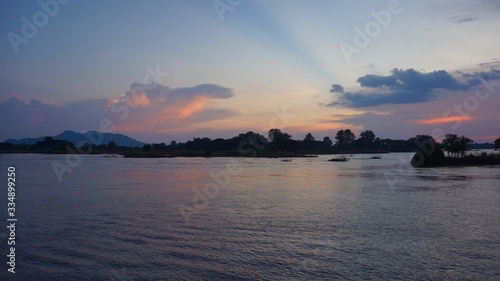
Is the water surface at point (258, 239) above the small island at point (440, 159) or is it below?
below

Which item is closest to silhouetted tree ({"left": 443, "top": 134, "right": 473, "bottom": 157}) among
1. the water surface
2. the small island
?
the small island

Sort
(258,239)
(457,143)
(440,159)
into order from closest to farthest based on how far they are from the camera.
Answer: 1. (258,239)
2. (440,159)
3. (457,143)

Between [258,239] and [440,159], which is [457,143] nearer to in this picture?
[440,159]

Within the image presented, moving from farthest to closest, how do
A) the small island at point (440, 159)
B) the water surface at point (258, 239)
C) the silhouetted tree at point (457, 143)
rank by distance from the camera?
the silhouetted tree at point (457, 143)
the small island at point (440, 159)
the water surface at point (258, 239)

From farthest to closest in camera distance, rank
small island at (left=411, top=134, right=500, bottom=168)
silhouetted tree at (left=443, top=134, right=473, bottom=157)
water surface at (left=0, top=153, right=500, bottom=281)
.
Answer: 1. silhouetted tree at (left=443, top=134, right=473, bottom=157)
2. small island at (left=411, top=134, right=500, bottom=168)
3. water surface at (left=0, top=153, right=500, bottom=281)

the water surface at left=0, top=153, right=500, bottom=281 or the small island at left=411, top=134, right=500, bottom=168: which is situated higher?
the small island at left=411, top=134, right=500, bottom=168

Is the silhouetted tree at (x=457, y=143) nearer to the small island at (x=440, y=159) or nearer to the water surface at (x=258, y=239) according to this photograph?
the small island at (x=440, y=159)

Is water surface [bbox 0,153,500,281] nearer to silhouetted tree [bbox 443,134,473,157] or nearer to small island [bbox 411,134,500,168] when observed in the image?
small island [bbox 411,134,500,168]

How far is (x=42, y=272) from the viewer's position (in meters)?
12.2

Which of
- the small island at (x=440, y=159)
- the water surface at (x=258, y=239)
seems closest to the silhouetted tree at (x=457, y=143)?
the small island at (x=440, y=159)

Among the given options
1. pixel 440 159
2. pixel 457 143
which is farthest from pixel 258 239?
pixel 457 143

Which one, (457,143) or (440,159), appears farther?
(457,143)

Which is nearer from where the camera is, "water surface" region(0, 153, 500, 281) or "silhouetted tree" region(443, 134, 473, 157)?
"water surface" region(0, 153, 500, 281)

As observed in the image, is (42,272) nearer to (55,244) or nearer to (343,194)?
(55,244)
